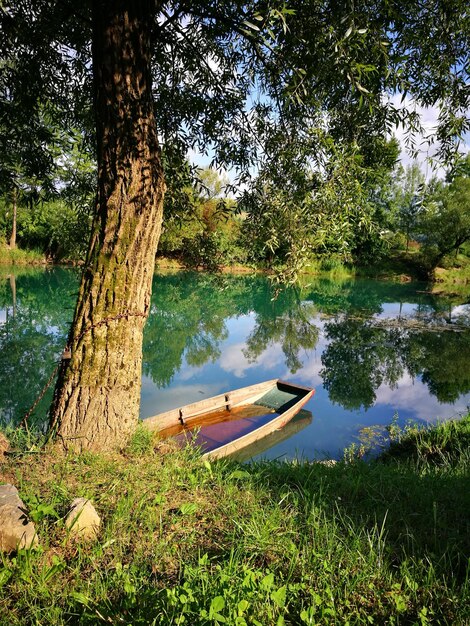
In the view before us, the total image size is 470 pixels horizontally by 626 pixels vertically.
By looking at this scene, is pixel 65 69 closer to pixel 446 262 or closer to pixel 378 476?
pixel 378 476

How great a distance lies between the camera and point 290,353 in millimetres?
16234

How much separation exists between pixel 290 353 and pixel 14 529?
14.3 meters

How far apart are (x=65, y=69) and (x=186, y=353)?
10.6 metres

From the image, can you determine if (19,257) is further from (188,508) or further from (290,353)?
(188,508)

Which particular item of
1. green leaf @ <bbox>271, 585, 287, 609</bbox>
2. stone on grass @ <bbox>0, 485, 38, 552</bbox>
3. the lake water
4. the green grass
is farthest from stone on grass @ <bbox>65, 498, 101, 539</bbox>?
the green grass

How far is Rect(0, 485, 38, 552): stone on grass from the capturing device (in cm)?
233

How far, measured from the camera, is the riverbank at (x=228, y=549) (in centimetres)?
202

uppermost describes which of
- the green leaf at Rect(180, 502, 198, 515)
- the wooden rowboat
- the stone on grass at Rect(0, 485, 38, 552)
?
the stone on grass at Rect(0, 485, 38, 552)

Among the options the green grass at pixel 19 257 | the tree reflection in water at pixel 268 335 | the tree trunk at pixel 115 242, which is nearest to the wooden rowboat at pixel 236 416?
the tree reflection in water at pixel 268 335

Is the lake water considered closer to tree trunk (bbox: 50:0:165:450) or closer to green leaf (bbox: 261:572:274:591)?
tree trunk (bbox: 50:0:165:450)

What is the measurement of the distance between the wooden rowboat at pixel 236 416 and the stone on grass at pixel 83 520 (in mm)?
4366

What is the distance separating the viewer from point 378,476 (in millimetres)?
4238

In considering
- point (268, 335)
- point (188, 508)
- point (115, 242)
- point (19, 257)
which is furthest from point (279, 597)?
point (19, 257)

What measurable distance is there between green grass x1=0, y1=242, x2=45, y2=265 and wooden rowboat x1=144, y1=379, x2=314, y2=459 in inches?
1140
